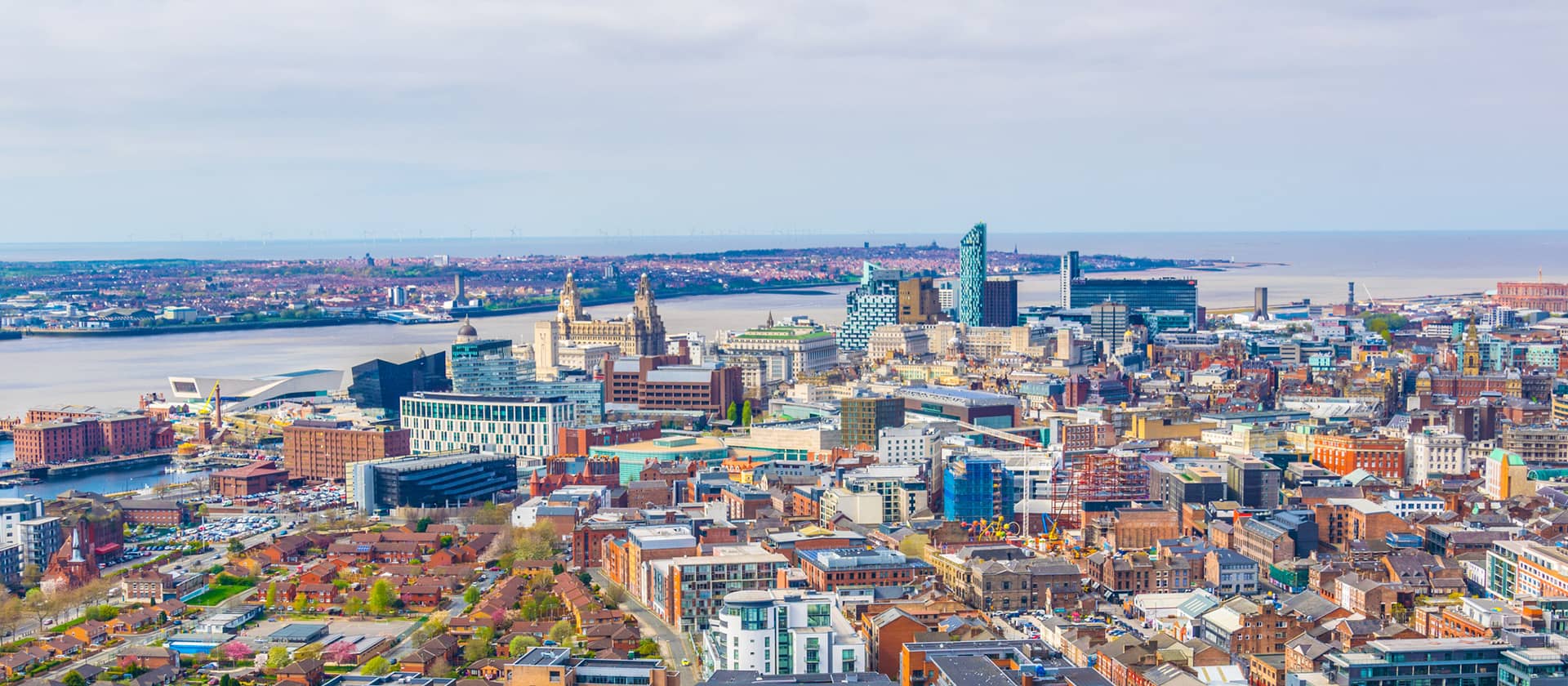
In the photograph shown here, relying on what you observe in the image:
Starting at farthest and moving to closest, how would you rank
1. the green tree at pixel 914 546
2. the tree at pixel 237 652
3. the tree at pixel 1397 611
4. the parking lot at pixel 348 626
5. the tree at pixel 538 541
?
the tree at pixel 538 541
the green tree at pixel 914 546
the parking lot at pixel 348 626
the tree at pixel 1397 611
the tree at pixel 237 652

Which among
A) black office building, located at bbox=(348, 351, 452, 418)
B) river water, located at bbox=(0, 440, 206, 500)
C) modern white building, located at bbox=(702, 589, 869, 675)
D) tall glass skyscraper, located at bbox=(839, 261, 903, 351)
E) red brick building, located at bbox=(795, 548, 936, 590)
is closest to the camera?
modern white building, located at bbox=(702, 589, 869, 675)

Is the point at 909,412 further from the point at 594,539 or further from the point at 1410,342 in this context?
the point at 1410,342

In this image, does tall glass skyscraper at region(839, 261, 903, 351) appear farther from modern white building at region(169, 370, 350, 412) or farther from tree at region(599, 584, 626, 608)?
tree at region(599, 584, 626, 608)

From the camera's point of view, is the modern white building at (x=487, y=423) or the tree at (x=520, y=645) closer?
the tree at (x=520, y=645)

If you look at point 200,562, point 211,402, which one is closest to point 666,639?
point 200,562

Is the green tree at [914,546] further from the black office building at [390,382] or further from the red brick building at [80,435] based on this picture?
the red brick building at [80,435]

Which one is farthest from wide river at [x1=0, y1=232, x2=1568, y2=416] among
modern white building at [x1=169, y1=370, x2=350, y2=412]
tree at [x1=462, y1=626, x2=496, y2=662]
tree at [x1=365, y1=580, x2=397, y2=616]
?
tree at [x1=462, y1=626, x2=496, y2=662]

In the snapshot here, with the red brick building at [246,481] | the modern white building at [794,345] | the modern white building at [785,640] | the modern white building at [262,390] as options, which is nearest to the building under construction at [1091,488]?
the modern white building at [785,640]
